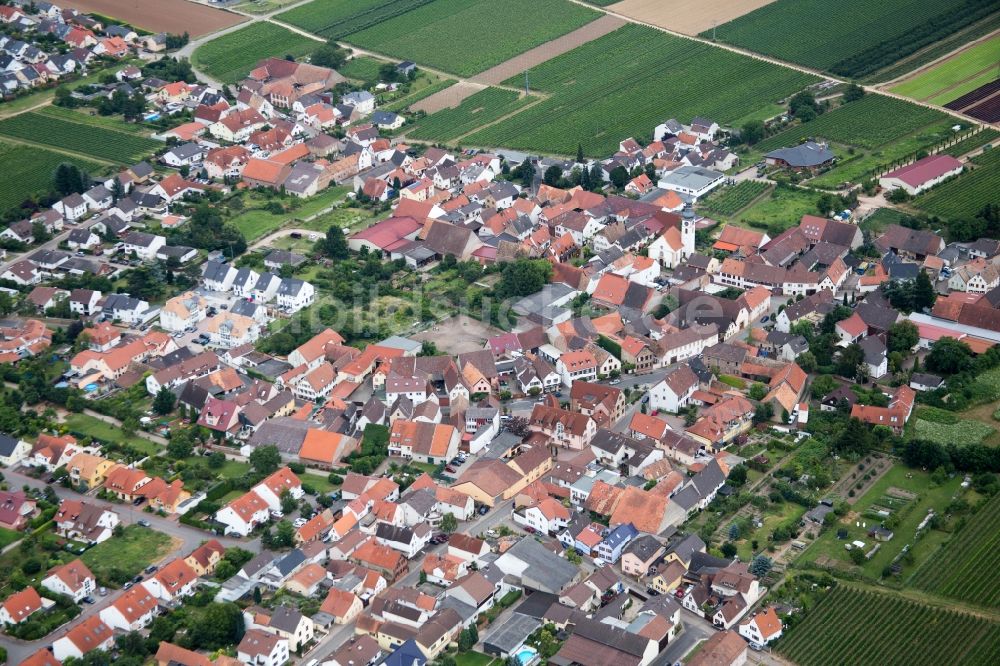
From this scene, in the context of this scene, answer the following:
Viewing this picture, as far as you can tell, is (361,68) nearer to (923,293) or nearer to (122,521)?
(923,293)

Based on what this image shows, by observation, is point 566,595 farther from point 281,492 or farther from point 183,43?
point 183,43

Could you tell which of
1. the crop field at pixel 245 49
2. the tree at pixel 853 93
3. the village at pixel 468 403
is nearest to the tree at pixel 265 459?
the village at pixel 468 403

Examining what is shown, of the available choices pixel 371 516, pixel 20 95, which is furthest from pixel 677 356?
pixel 20 95

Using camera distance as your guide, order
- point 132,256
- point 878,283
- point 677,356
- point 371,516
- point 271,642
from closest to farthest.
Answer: point 271,642
point 371,516
point 677,356
point 878,283
point 132,256

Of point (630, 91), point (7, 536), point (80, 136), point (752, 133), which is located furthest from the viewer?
point (630, 91)

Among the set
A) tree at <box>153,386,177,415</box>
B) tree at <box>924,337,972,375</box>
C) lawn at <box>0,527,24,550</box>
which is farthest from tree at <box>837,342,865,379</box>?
lawn at <box>0,527,24,550</box>

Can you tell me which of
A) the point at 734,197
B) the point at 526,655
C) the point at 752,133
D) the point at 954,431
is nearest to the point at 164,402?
the point at 526,655
